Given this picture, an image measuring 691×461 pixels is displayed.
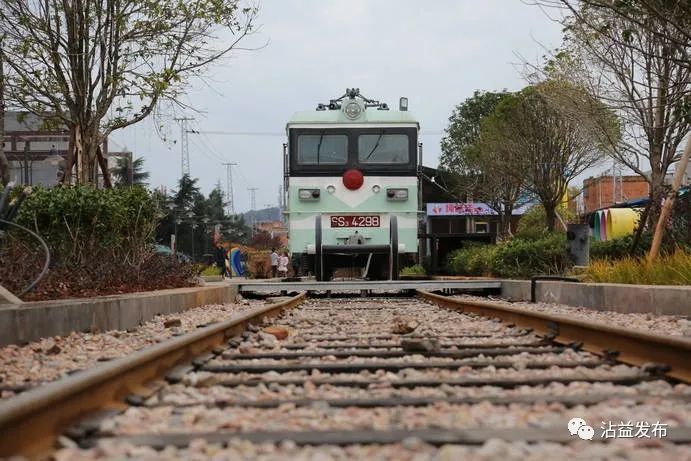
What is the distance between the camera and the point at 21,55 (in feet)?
44.4

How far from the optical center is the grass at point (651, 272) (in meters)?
9.51

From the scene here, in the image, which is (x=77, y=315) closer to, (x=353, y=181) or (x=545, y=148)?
(x=353, y=181)

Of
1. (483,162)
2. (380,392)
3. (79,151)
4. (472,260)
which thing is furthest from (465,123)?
(380,392)

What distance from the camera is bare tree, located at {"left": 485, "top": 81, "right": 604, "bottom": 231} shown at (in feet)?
79.6

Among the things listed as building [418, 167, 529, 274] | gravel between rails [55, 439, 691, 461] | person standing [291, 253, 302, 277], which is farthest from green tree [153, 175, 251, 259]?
gravel between rails [55, 439, 691, 461]

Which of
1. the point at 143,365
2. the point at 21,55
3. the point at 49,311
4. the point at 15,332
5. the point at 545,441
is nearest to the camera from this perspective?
the point at 545,441

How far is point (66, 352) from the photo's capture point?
559 centimetres

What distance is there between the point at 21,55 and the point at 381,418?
40.0 feet

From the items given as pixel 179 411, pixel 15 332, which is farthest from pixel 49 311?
pixel 179 411

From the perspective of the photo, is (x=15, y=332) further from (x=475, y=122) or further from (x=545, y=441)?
(x=475, y=122)

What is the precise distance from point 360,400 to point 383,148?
1198 centimetres

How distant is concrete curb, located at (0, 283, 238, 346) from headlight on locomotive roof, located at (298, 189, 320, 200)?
5444mm

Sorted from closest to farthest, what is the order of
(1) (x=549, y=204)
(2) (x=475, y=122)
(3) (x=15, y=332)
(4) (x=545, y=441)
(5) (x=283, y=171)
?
(4) (x=545, y=441), (3) (x=15, y=332), (5) (x=283, y=171), (1) (x=549, y=204), (2) (x=475, y=122)

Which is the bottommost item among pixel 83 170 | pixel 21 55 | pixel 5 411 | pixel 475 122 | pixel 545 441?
pixel 545 441
